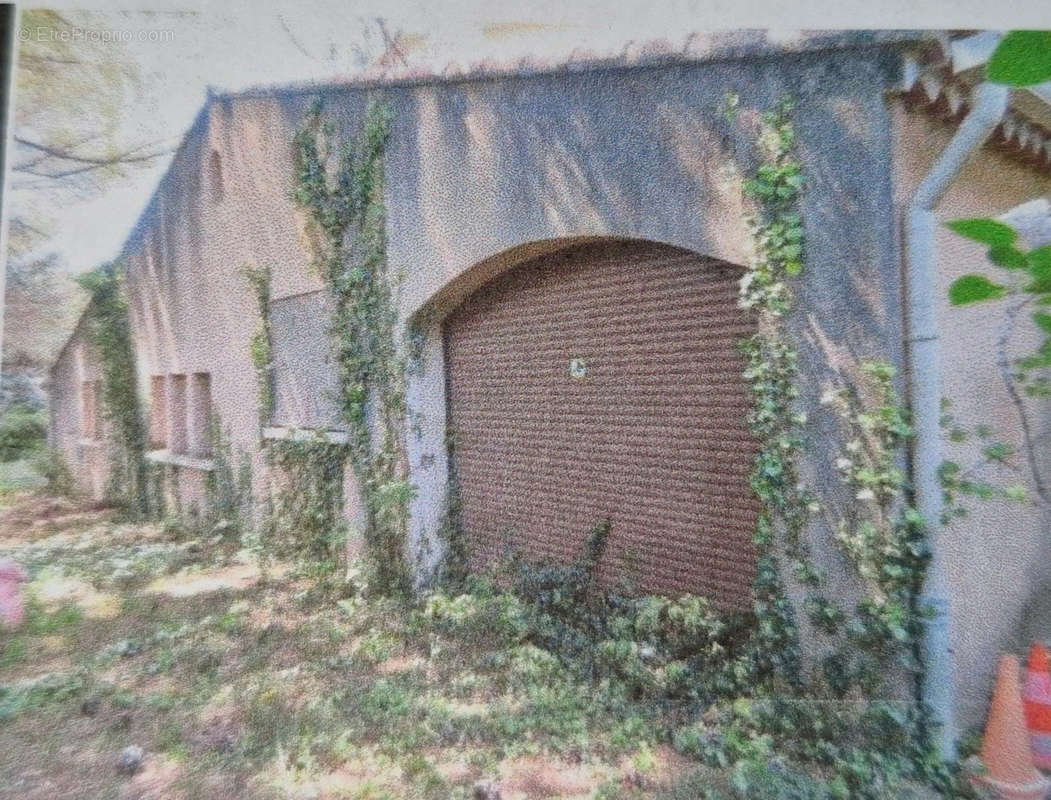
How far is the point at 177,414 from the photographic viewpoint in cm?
380

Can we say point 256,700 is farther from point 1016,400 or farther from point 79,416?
point 1016,400

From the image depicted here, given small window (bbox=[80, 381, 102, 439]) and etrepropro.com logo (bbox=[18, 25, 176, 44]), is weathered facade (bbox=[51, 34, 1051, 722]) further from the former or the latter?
etrepropro.com logo (bbox=[18, 25, 176, 44])

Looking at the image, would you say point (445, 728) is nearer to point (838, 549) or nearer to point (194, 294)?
point (838, 549)

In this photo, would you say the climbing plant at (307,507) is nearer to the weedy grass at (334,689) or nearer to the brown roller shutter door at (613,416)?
the weedy grass at (334,689)

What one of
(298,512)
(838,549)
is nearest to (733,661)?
(838,549)

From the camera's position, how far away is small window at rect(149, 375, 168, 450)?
12.0 ft

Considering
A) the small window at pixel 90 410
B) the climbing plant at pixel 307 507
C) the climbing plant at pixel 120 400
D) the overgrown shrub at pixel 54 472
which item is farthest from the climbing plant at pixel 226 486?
the overgrown shrub at pixel 54 472

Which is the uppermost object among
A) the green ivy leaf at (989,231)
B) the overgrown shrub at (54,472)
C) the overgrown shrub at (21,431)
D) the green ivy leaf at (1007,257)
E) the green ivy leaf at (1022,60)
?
the green ivy leaf at (1022,60)

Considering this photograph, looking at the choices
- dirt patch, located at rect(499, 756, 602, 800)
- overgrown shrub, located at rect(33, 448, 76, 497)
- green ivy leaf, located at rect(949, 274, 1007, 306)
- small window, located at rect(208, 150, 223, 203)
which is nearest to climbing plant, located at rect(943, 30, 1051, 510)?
green ivy leaf, located at rect(949, 274, 1007, 306)

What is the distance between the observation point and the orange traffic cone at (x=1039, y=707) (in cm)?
238

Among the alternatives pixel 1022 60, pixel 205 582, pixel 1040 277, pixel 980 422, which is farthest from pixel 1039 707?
pixel 205 582

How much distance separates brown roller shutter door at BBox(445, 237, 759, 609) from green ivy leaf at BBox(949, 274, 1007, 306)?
180 cm

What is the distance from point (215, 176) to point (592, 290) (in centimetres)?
185

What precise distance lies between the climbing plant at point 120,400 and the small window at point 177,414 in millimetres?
144
